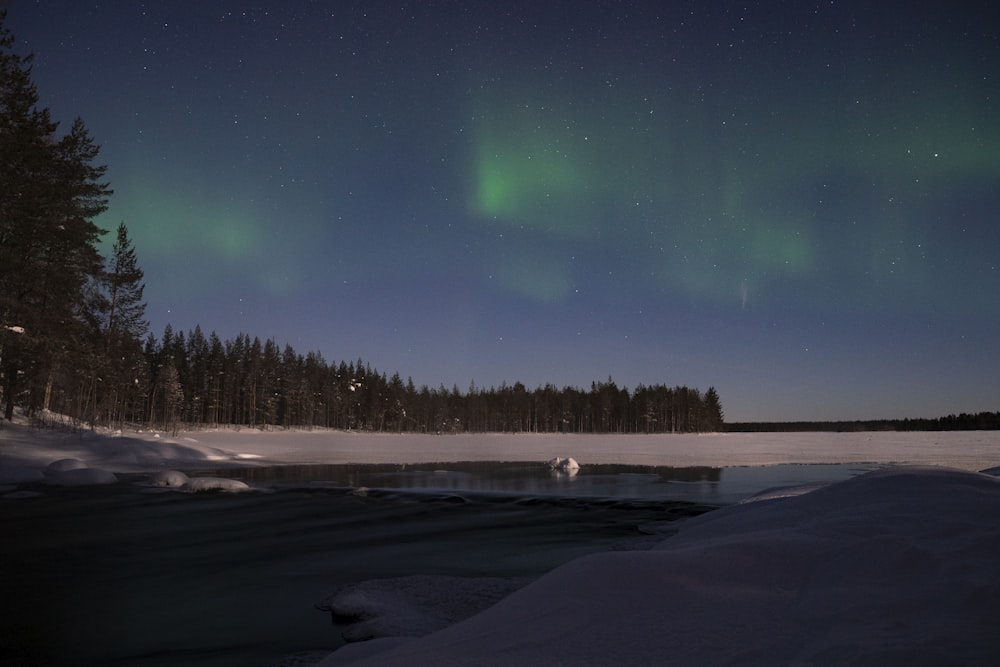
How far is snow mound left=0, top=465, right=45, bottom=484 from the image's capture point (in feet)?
69.9

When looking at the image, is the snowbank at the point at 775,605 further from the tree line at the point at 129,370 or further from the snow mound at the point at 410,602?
the tree line at the point at 129,370

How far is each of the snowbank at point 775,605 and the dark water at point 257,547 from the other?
2841 millimetres

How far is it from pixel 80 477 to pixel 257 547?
569 inches

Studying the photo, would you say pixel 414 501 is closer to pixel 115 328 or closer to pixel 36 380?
pixel 36 380

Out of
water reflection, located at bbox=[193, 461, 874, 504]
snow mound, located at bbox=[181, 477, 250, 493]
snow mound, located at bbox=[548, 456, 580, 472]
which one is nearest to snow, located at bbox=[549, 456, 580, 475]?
snow mound, located at bbox=[548, 456, 580, 472]

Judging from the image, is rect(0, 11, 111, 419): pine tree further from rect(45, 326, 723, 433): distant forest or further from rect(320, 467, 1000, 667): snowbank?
rect(320, 467, 1000, 667): snowbank

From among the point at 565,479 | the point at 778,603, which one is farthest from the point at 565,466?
the point at 778,603

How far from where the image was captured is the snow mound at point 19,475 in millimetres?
21312

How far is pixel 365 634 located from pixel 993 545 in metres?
5.51

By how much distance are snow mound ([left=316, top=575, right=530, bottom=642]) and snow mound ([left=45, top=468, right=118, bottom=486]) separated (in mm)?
18351

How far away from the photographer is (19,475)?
2195 centimetres

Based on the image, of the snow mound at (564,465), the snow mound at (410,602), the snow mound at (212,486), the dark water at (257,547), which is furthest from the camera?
the snow mound at (564,465)

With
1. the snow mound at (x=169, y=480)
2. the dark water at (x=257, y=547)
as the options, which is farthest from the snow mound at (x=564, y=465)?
the snow mound at (x=169, y=480)

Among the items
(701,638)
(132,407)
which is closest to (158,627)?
(701,638)
